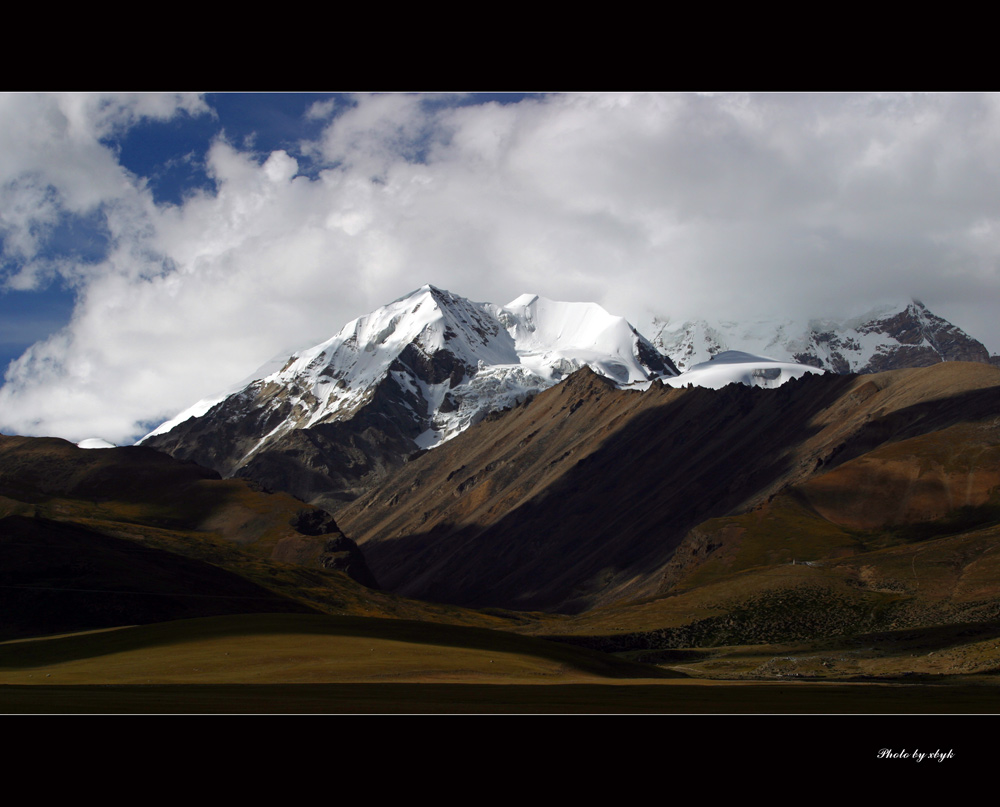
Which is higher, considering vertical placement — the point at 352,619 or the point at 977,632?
the point at 352,619

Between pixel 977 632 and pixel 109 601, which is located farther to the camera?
pixel 109 601

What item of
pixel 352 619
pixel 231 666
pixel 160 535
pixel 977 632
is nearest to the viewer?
pixel 231 666

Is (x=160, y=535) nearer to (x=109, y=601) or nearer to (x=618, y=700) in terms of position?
(x=109, y=601)
